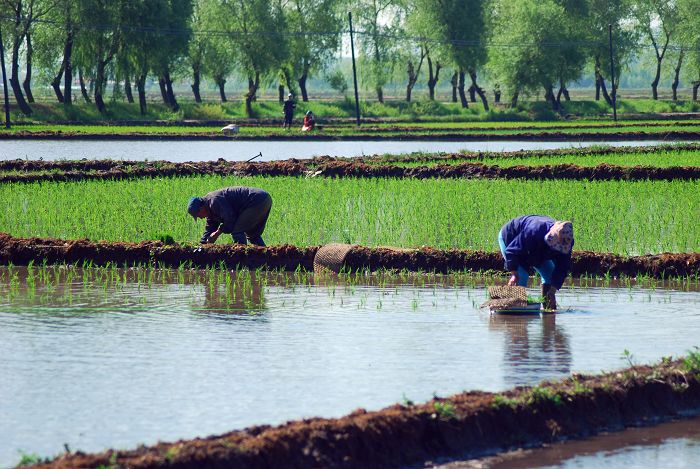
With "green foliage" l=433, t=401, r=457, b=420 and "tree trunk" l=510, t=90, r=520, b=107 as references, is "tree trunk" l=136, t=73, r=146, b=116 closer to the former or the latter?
"tree trunk" l=510, t=90, r=520, b=107

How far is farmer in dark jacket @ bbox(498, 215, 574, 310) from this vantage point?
922cm

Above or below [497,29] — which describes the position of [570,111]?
below

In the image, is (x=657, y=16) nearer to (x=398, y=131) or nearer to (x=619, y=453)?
(x=398, y=131)

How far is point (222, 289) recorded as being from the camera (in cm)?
1135

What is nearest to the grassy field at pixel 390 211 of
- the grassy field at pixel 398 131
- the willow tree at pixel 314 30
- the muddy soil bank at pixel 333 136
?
the muddy soil bank at pixel 333 136

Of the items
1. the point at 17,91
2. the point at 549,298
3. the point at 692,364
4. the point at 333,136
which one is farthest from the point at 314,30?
the point at 692,364

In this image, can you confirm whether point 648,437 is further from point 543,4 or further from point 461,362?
point 543,4

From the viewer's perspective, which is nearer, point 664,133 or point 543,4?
point 664,133

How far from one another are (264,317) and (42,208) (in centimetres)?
800

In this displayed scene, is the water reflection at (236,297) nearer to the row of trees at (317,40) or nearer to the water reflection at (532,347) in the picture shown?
the water reflection at (532,347)

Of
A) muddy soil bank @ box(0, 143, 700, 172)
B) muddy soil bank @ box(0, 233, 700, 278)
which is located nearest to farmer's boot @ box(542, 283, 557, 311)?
muddy soil bank @ box(0, 233, 700, 278)

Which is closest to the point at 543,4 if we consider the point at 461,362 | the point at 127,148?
the point at 127,148

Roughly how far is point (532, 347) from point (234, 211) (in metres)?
5.06

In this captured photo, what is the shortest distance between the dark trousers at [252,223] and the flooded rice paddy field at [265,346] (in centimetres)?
88
